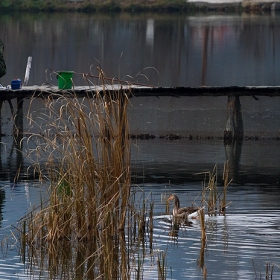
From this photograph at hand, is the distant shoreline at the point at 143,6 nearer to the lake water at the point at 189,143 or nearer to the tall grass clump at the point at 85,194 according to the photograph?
the lake water at the point at 189,143

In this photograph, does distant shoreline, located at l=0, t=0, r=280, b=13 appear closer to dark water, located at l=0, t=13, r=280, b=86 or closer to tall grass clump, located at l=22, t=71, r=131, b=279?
dark water, located at l=0, t=13, r=280, b=86

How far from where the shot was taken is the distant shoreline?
8294cm

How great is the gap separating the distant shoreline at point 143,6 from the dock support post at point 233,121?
60926 mm

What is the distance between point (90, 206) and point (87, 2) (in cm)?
7204

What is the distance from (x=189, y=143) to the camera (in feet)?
73.0

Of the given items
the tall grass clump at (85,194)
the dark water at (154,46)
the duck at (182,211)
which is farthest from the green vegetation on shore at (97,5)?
the tall grass clump at (85,194)

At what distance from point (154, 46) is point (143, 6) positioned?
27389mm

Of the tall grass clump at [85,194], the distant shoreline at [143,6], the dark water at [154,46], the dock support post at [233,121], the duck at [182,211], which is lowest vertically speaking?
the distant shoreline at [143,6]

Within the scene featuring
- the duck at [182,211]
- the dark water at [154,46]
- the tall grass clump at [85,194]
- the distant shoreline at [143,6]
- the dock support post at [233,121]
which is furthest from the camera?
the distant shoreline at [143,6]

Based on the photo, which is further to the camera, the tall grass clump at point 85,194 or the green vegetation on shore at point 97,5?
the green vegetation on shore at point 97,5

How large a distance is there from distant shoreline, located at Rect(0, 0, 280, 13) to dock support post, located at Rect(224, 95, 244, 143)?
200ft

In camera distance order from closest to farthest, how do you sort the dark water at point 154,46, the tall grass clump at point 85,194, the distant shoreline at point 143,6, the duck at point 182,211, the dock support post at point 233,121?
the tall grass clump at point 85,194
the duck at point 182,211
the dock support post at point 233,121
the dark water at point 154,46
the distant shoreline at point 143,6

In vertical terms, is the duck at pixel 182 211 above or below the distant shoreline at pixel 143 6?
above

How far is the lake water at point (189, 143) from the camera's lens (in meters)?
11.6
